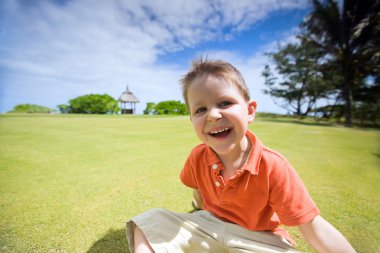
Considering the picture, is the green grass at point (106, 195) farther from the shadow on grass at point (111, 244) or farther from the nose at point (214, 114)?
the nose at point (214, 114)

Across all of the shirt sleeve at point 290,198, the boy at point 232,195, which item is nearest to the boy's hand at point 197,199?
the boy at point 232,195

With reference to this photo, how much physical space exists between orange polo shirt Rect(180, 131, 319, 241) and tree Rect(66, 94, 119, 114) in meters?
50.2

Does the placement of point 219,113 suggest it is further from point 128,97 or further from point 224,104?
point 128,97

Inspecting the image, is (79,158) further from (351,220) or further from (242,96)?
(351,220)

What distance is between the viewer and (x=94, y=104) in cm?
4841

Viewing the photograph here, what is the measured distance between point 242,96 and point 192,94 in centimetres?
37

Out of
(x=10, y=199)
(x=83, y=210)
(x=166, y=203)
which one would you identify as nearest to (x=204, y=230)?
(x=166, y=203)

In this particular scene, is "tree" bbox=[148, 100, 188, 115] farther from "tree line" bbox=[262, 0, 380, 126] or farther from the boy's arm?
the boy's arm

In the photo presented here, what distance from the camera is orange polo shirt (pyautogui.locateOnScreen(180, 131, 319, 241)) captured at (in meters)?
1.29

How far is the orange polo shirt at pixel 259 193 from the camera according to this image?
129 cm

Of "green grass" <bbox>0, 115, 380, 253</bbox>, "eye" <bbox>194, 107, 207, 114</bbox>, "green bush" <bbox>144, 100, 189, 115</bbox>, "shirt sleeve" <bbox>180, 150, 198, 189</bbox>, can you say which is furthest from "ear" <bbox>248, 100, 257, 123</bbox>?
"green bush" <bbox>144, 100, 189, 115</bbox>

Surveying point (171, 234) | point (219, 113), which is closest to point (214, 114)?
point (219, 113)

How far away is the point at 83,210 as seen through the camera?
215 cm

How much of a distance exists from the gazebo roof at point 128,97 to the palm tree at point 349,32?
37.9 m
